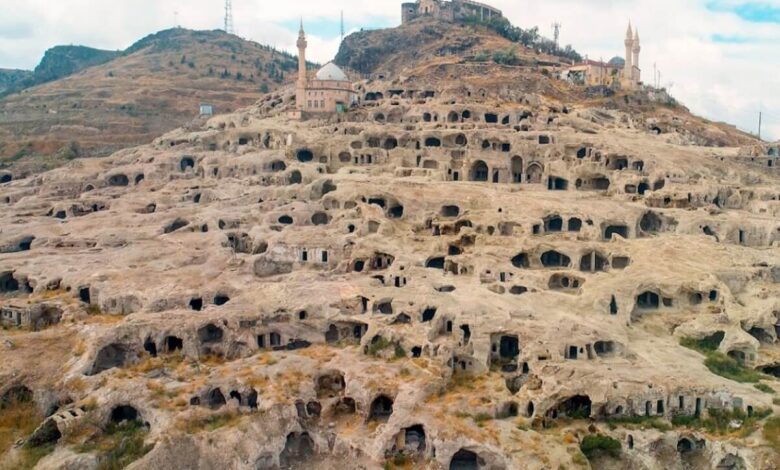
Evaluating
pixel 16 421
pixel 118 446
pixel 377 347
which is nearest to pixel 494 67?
pixel 377 347

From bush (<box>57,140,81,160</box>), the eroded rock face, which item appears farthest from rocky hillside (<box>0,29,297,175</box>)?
the eroded rock face

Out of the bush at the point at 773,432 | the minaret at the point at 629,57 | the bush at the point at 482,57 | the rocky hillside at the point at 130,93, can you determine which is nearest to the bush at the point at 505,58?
the bush at the point at 482,57

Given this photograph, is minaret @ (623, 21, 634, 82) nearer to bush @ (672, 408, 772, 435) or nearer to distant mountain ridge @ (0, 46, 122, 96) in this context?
bush @ (672, 408, 772, 435)

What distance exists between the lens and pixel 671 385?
1249 inches

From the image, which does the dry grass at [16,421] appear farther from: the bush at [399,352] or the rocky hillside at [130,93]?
the rocky hillside at [130,93]

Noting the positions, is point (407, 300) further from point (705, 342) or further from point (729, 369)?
point (729, 369)

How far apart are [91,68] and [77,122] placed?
238ft

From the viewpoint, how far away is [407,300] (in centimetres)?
3916

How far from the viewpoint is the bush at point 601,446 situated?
29969 mm

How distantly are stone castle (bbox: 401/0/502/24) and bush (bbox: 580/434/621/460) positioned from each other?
9885 cm

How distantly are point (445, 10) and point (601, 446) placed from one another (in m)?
101

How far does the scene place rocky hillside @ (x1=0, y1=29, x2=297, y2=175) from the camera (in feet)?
316

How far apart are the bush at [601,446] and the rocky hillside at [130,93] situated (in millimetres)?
72624

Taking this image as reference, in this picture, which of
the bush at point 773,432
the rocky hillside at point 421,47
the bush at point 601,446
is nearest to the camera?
the bush at point 773,432
